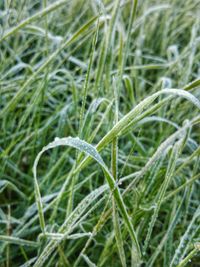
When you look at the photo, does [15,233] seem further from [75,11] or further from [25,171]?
[75,11]

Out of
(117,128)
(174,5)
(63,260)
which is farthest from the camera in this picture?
(174,5)

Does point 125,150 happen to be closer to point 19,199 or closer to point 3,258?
point 19,199

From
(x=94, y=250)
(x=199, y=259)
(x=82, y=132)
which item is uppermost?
(x=82, y=132)

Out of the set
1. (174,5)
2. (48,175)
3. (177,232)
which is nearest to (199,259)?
(177,232)

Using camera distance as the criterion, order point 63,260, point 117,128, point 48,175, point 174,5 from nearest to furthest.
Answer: point 117,128
point 63,260
point 48,175
point 174,5

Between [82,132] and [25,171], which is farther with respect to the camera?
[25,171]

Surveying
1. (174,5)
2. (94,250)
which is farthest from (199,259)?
(174,5)

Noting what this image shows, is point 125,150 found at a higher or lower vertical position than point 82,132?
lower
